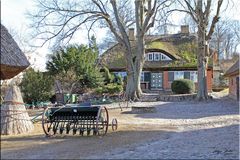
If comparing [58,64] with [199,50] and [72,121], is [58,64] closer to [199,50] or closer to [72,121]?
[199,50]

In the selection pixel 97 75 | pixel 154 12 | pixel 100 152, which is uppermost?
pixel 154 12

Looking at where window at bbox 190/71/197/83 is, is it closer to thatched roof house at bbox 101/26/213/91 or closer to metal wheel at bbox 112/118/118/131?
thatched roof house at bbox 101/26/213/91

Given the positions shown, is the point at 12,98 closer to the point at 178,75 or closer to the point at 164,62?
the point at 178,75

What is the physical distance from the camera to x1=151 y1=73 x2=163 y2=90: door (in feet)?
191

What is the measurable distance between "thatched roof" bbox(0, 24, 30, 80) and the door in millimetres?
44320

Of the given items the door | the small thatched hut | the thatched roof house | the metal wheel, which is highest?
the thatched roof house

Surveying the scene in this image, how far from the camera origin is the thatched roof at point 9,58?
1328 cm

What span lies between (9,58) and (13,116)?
6.31ft

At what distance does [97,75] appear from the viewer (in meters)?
41.8

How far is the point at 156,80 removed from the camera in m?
58.5

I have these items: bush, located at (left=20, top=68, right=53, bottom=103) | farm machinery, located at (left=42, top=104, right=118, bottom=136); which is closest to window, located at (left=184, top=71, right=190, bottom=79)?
bush, located at (left=20, top=68, right=53, bottom=103)

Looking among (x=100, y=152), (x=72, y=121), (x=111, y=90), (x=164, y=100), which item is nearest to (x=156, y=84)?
(x=111, y=90)

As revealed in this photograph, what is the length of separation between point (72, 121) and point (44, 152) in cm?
413

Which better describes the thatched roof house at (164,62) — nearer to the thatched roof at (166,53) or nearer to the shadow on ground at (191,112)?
the thatched roof at (166,53)
